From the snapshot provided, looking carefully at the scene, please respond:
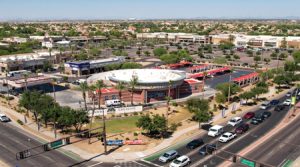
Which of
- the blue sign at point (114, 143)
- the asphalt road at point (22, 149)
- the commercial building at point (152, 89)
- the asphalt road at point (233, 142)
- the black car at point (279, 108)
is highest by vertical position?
the commercial building at point (152, 89)

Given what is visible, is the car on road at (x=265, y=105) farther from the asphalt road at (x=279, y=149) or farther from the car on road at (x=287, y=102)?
the asphalt road at (x=279, y=149)

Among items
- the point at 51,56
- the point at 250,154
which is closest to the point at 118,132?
the point at 250,154

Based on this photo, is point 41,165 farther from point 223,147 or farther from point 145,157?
point 223,147

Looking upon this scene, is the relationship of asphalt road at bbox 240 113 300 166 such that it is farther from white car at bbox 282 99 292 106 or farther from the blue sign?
the blue sign

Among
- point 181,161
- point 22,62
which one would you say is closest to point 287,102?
point 181,161

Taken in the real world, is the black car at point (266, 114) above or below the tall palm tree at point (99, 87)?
below

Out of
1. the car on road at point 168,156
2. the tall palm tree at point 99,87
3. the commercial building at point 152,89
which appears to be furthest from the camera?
the commercial building at point 152,89

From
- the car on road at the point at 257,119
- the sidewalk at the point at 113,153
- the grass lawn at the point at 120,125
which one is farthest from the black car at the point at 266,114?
the grass lawn at the point at 120,125
